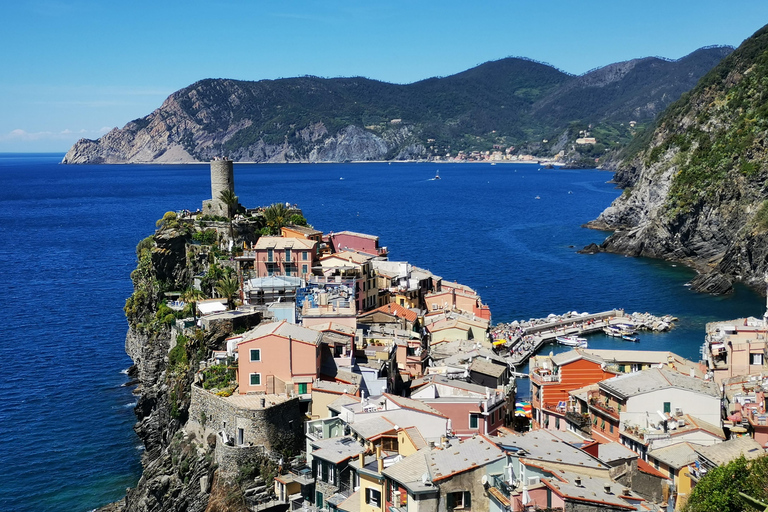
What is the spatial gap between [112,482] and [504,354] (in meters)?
22.8

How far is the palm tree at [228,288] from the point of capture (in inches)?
1530

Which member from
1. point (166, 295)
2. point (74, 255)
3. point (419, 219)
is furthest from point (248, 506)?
point (419, 219)

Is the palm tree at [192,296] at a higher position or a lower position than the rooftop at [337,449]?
higher

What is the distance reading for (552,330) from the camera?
5450 cm

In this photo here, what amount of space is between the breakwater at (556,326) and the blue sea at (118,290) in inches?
66.8

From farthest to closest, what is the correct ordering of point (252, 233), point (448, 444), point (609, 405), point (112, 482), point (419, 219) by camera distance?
point (419, 219)
point (252, 233)
point (112, 482)
point (609, 405)
point (448, 444)

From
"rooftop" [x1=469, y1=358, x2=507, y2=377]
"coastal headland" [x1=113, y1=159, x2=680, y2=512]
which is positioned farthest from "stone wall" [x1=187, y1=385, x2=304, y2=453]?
"rooftop" [x1=469, y1=358, x2=507, y2=377]

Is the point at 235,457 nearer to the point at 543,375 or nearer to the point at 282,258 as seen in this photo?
the point at 543,375

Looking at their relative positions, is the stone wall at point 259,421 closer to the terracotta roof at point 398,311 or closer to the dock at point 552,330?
the terracotta roof at point 398,311

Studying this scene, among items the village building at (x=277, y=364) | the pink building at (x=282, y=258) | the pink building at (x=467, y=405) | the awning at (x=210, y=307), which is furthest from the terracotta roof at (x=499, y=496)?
the pink building at (x=282, y=258)

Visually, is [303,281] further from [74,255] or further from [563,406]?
[74,255]

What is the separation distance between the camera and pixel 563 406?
30.2 meters

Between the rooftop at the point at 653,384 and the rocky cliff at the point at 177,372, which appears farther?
the rooftop at the point at 653,384

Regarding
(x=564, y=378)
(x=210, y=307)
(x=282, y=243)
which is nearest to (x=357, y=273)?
(x=282, y=243)
